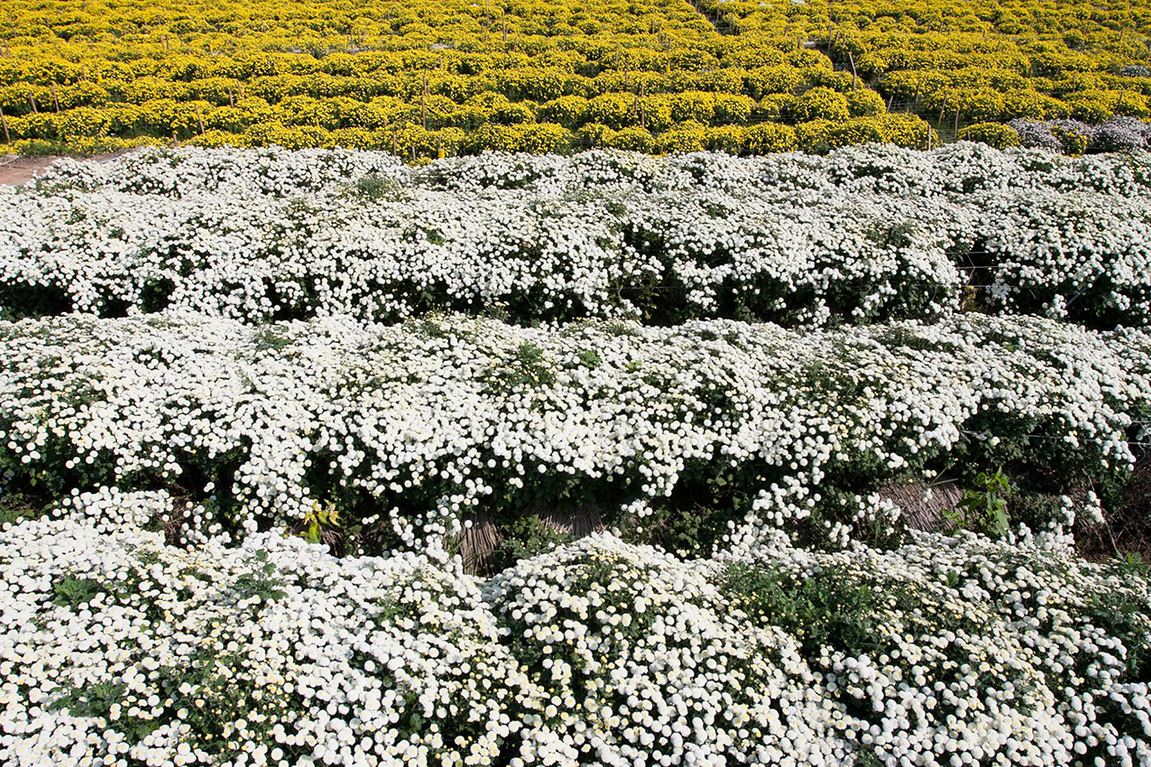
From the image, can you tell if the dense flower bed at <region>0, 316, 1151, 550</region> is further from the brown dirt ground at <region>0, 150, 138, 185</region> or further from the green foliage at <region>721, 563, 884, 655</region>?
the brown dirt ground at <region>0, 150, 138, 185</region>

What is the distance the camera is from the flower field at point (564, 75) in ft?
64.9

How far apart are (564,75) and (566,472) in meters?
17.2

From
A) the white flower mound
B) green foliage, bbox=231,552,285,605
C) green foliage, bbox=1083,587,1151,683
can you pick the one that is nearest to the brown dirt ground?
the white flower mound

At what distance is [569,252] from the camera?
1174 cm

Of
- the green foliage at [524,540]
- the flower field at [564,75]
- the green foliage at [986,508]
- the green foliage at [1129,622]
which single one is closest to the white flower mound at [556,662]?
the green foliage at [1129,622]

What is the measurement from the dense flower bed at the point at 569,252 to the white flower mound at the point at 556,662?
16.9ft

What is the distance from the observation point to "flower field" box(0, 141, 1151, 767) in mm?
5734

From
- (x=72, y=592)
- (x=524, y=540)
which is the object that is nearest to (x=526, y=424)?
(x=524, y=540)

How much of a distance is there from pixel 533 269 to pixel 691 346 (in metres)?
2.79

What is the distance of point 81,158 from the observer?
18.7 m

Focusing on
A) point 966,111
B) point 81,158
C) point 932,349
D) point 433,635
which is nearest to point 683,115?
point 966,111

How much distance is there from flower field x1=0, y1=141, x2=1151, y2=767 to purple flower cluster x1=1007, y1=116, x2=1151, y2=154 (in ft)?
20.5

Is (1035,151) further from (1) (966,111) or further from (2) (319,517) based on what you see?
(2) (319,517)

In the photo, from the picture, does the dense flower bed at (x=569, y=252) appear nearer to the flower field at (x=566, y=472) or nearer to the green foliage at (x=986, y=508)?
the flower field at (x=566, y=472)
